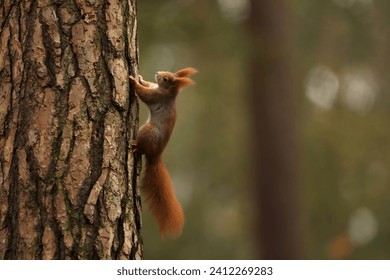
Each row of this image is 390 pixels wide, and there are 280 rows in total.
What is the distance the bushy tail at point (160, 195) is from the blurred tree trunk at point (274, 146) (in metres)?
5.58

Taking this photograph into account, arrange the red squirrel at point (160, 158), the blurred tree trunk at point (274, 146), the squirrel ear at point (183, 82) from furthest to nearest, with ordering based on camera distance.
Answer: the blurred tree trunk at point (274, 146), the squirrel ear at point (183, 82), the red squirrel at point (160, 158)

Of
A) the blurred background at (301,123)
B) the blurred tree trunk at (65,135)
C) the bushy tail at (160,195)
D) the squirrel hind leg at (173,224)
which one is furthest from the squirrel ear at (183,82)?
the blurred background at (301,123)

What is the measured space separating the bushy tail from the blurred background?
14.2 feet

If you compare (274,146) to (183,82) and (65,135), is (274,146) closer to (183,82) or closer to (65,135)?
(183,82)

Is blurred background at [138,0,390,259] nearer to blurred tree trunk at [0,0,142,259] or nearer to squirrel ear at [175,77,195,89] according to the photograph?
squirrel ear at [175,77,195,89]

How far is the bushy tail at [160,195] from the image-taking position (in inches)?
149

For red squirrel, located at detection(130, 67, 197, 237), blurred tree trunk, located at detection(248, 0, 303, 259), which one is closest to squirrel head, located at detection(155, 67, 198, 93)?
red squirrel, located at detection(130, 67, 197, 237)

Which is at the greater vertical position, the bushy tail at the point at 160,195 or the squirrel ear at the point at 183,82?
the squirrel ear at the point at 183,82

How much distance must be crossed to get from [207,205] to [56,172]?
29.8ft

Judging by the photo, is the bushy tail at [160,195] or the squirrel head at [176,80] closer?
the bushy tail at [160,195]

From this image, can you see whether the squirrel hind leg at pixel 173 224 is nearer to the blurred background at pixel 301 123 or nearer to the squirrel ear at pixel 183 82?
the squirrel ear at pixel 183 82

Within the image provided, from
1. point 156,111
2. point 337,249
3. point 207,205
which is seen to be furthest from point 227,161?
point 156,111

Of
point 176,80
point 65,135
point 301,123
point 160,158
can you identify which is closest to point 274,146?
point 301,123

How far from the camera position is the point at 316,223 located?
1084 cm
